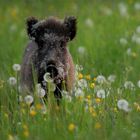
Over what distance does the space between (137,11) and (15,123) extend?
28.3ft

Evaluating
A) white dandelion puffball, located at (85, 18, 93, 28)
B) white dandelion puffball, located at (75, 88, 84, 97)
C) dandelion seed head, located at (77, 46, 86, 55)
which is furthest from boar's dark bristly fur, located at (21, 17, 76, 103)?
white dandelion puffball, located at (85, 18, 93, 28)

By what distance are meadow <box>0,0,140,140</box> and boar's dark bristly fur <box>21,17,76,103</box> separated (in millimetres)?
168

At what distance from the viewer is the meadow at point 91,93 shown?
7.09 m

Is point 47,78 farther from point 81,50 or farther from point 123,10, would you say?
point 123,10

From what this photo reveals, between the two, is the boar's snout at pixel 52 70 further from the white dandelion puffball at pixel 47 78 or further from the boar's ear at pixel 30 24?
the boar's ear at pixel 30 24

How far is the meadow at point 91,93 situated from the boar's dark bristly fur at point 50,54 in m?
0.17

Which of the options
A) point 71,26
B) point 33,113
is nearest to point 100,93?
point 33,113

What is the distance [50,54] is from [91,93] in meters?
0.82

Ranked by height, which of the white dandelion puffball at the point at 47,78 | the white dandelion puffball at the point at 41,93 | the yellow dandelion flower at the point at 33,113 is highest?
the white dandelion puffball at the point at 47,78

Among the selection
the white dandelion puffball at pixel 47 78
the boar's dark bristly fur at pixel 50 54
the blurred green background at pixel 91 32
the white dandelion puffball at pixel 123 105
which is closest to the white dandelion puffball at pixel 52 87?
the white dandelion puffball at pixel 47 78

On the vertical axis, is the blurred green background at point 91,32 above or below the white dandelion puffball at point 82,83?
above

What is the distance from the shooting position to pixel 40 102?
8.07 metres

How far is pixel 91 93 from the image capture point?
8.16m

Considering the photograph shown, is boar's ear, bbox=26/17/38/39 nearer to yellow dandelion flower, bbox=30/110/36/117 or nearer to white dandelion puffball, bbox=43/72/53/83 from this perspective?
white dandelion puffball, bbox=43/72/53/83
